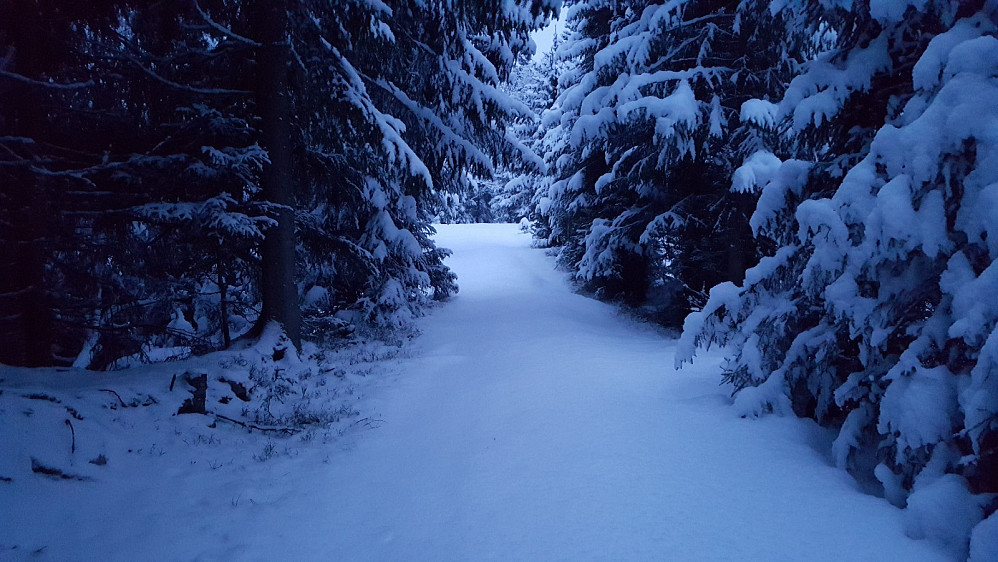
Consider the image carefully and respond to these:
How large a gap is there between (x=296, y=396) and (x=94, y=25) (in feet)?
17.5

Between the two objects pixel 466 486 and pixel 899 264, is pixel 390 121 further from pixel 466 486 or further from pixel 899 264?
pixel 899 264

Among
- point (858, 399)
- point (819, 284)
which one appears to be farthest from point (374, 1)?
point (858, 399)

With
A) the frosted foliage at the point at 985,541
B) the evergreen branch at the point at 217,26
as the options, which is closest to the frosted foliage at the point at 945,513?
the frosted foliage at the point at 985,541

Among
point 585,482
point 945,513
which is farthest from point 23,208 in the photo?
point 945,513

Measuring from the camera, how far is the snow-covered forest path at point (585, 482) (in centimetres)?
322

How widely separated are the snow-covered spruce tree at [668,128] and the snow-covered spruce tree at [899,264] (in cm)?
385

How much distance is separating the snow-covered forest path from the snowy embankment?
2 cm

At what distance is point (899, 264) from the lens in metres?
3.73

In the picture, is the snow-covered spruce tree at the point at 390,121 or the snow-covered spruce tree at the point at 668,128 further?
the snow-covered spruce tree at the point at 668,128

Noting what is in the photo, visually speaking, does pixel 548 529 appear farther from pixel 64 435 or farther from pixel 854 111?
pixel 854 111

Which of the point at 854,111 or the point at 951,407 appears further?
the point at 854,111

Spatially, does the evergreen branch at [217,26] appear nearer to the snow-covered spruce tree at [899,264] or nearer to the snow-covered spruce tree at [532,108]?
the snow-covered spruce tree at [899,264]

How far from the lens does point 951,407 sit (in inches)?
127

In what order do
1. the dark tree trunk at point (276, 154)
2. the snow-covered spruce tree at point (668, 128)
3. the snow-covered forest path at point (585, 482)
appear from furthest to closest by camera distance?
the snow-covered spruce tree at point (668, 128)
the dark tree trunk at point (276, 154)
the snow-covered forest path at point (585, 482)
